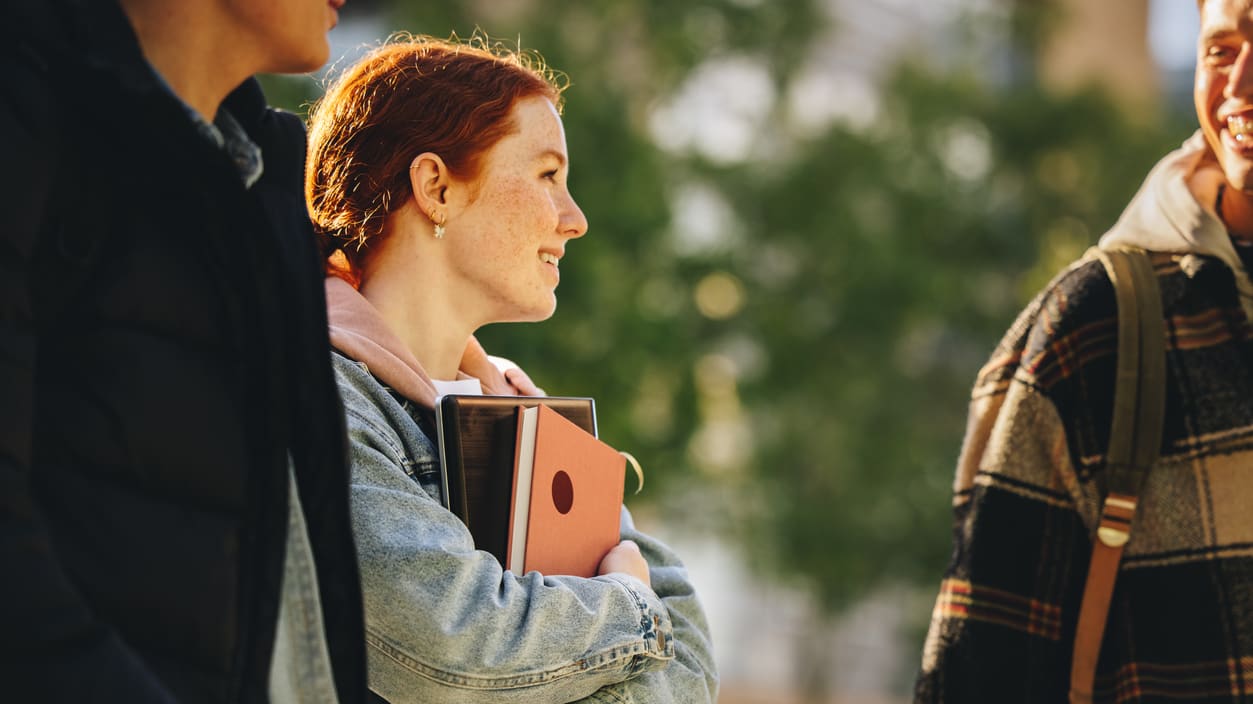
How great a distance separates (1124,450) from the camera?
2691 mm

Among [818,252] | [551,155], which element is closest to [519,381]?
[551,155]

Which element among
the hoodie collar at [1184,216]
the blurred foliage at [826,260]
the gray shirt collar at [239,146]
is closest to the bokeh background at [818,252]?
the blurred foliage at [826,260]

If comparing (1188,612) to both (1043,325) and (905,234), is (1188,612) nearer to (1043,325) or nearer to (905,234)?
(1043,325)

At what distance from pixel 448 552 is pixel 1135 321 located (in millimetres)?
1467

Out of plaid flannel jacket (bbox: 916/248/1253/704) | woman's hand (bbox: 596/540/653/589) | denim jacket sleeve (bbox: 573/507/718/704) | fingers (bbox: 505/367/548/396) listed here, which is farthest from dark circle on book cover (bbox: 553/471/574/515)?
plaid flannel jacket (bbox: 916/248/1253/704)

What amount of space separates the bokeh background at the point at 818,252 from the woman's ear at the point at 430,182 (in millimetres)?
11370

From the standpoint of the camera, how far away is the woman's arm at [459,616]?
6.59 feet

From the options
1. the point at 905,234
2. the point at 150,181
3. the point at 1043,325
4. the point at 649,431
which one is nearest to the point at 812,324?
the point at 905,234

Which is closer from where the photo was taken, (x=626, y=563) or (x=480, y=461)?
(x=480, y=461)

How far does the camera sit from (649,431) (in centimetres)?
1448

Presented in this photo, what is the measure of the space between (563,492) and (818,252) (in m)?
16.4

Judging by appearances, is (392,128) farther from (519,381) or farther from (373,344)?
(519,381)

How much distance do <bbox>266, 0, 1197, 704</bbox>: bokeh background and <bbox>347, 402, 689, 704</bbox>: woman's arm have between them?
38.3 feet

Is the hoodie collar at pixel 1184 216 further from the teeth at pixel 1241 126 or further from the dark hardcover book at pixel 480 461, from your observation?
the dark hardcover book at pixel 480 461
